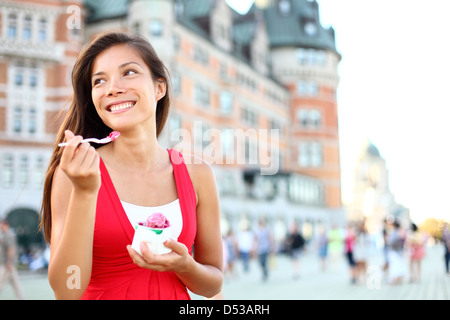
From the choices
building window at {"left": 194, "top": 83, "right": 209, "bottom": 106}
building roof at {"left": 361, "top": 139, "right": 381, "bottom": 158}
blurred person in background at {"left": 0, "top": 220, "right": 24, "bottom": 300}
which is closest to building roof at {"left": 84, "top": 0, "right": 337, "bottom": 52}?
building window at {"left": 194, "top": 83, "right": 209, "bottom": 106}

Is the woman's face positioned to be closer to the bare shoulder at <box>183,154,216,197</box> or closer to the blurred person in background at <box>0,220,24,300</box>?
the bare shoulder at <box>183,154,216,197</box>

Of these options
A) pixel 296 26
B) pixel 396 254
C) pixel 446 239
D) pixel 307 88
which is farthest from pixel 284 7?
pixel 446 239

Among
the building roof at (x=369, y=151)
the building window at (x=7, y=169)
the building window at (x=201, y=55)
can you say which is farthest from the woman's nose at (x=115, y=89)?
the building roof at (x=369, y=151)

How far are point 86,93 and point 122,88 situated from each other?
9.9 inches

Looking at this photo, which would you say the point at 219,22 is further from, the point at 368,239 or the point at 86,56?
the point at 86,56

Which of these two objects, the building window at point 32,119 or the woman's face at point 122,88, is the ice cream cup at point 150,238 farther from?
the building window at point 32,119

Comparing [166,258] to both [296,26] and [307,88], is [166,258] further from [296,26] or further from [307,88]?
[296,26]

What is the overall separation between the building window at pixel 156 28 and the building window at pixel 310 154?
20.0m

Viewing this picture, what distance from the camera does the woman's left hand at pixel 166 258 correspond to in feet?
4.55

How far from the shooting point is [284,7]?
48250 mm

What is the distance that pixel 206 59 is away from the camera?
1330 inches

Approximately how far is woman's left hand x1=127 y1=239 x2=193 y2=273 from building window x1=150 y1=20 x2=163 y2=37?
2837 cm
